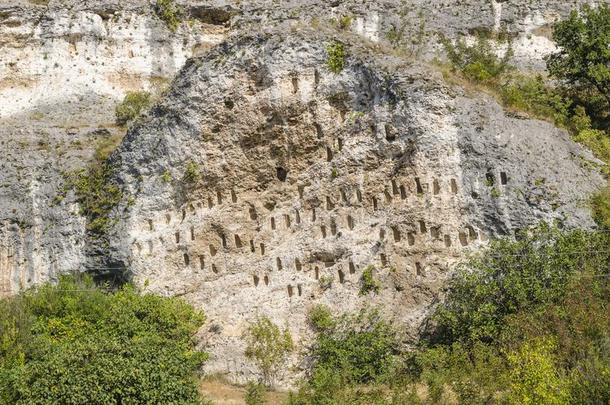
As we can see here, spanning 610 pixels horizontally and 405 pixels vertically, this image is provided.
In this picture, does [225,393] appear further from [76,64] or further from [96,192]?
[76,64]

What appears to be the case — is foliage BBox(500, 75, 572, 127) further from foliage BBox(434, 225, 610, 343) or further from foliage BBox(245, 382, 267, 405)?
foliage BBox(245, 382, 267, 405)

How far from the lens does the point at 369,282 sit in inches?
1090

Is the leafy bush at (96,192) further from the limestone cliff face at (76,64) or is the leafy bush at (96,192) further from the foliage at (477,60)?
the foliage at (477,60)

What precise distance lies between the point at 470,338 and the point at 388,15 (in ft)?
69.4

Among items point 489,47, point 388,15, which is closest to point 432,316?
point 489,47

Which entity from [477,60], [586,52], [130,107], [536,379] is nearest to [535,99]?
[477,60]

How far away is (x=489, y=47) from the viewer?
37938 mm

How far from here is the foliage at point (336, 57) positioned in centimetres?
3139

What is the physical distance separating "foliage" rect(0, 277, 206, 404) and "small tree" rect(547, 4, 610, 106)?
19297mm

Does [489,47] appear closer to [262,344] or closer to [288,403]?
[262,344]

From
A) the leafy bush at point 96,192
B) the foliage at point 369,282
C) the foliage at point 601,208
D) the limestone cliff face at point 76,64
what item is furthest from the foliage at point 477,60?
the leafy bush at point 96,192

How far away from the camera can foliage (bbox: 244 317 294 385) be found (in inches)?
1077

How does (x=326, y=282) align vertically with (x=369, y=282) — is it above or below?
above

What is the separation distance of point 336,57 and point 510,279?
11.5 metres
